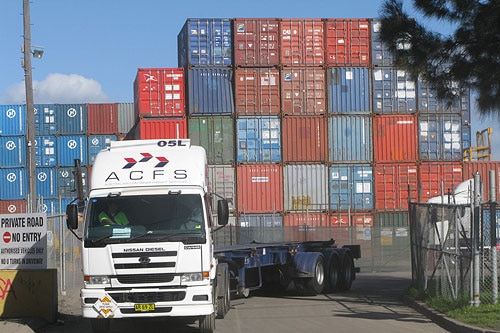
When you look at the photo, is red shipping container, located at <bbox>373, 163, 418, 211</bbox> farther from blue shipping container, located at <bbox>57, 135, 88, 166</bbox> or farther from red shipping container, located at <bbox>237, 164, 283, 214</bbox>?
blue shipping container, located at <bbox>57, 135, 88, 166</bbox>

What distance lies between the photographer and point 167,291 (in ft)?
36.5

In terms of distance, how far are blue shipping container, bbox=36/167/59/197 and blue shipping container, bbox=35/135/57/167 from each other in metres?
0.40

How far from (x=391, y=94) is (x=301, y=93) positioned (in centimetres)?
427

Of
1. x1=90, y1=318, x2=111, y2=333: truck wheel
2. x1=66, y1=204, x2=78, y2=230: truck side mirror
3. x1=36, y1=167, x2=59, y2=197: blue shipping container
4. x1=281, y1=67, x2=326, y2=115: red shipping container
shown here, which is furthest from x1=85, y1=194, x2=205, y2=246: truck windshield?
x1=36, y1=167, x2=59, y2=197: blue shipping container

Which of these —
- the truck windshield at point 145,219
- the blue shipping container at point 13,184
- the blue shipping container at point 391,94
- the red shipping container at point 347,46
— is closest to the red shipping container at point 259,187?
the blue shipping container at point 391,94

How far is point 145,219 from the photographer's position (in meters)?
11.5

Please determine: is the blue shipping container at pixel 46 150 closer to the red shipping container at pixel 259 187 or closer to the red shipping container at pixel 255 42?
the red shipping container at pixel 259 187

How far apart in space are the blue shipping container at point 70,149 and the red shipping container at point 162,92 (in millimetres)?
9775

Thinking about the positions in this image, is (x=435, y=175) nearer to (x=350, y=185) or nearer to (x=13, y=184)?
(x=350, y=185)

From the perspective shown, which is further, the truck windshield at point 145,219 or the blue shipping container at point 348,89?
the blue shipping container at point 348,89

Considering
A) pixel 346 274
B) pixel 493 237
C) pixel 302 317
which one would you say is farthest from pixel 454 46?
pixel 346 274

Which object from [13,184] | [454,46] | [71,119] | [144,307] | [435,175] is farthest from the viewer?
[71,119]

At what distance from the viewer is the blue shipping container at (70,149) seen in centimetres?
4159

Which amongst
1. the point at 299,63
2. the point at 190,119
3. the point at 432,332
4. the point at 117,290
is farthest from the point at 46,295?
the point at 299,63
